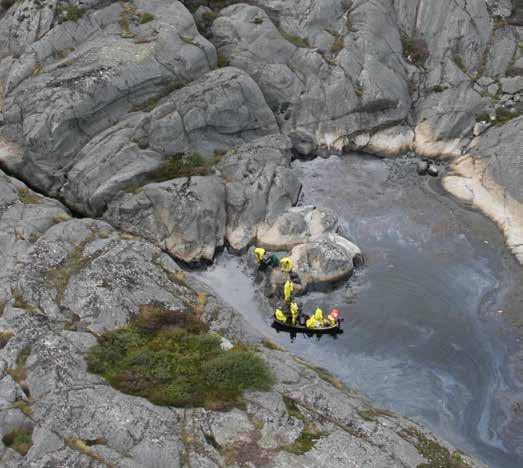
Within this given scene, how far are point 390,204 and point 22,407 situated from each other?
33870 millimetres

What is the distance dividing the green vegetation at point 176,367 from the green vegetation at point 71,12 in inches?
1285

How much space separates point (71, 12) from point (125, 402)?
3816cm

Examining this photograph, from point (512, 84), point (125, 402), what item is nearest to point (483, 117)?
point (512, 84)

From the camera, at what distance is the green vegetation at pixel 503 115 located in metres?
53.1

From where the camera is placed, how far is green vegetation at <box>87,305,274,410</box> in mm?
26250

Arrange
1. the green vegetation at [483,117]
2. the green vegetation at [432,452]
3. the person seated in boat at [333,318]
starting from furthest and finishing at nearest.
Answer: the green vegetation at [483,117] → the person seated in boat at [333,318] → the green vegetation at [432,452]

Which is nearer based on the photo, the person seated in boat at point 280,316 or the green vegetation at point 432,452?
the green vegetation at point 432,452

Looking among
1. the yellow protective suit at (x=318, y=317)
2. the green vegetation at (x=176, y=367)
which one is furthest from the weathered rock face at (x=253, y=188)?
the green vegetation at (x=176, y=367)

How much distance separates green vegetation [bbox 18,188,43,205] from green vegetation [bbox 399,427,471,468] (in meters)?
29.6

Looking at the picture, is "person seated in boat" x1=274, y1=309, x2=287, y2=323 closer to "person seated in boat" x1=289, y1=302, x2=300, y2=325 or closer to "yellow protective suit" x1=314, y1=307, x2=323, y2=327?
"person seated in boat" x1=289, y1=302, x2=300, y2=325

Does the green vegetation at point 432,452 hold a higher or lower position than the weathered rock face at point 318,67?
lower

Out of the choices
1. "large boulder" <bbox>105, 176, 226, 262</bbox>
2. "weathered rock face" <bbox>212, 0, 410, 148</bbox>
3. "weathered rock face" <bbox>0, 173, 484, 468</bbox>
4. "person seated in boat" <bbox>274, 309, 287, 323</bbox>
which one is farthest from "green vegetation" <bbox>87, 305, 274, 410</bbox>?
"weathered rock face" <bbox>212, 0, 410, 148</bbox>

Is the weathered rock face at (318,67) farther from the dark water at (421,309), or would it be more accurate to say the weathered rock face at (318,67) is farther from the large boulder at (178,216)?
the large boulder at (178,216)

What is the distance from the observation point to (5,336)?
2808 cm
